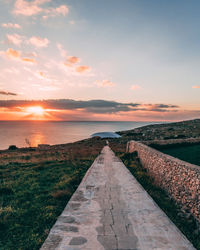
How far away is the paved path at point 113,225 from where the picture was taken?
424 cm

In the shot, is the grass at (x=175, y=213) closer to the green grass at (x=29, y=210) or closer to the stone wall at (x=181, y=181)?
the stone wall at (x=181, y=181)

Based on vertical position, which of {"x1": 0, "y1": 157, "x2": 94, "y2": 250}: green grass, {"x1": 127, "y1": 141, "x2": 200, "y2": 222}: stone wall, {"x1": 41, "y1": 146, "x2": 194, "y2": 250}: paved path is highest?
{"x1": 127, "y1": 141, "x2": 200, "y2": 222}: stone wall

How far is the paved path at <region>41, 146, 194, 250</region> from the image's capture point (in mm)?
4242

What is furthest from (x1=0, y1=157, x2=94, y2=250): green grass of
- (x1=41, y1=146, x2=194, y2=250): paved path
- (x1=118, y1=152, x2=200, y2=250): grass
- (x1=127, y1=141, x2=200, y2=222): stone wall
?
(x1=127, y1=141, x2=200, y2=222): stone wall

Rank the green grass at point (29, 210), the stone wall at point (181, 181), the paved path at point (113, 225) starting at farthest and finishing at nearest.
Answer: the stone wall at point (181, 181)
the green grass at point (29, 210)
the paved path at point (113, 225)

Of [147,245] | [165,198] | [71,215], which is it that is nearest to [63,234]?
[71,215]

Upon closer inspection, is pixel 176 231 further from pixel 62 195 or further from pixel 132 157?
pixel 132 157

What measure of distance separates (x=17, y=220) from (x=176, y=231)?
5737mm

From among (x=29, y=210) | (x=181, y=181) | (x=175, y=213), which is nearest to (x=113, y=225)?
(x=175, y=213)

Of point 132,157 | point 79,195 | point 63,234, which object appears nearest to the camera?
point 63,234

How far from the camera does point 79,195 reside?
7.37 m

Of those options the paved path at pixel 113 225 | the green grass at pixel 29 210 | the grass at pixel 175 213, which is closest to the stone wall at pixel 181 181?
the grass at pixel 175 213

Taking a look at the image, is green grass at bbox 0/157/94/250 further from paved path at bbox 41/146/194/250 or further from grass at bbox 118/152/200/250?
grass at bbox 118/152/200/250

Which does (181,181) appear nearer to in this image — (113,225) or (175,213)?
(175,213)
